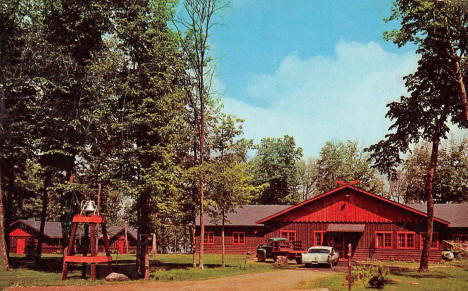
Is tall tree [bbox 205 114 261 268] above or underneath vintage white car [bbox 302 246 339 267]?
above

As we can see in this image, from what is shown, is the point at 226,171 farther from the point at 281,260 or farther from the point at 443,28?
the point at 443,28

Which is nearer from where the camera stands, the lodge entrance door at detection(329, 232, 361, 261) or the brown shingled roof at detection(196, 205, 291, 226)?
the lodge entrance door at detection(329, 232, 361, 261)

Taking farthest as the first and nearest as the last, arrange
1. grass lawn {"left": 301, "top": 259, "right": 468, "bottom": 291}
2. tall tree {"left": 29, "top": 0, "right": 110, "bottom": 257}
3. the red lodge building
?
the red lodge building
tall tree {"left": 29, "top": 0, "right": 110, "bottom": 257}
grass lawn {"left": 301, "top": 259, "right": 468, "bottom": 291}

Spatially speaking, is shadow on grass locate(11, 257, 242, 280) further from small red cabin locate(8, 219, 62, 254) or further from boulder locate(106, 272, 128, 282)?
small red cabin locate(8, 219, 62, 254)

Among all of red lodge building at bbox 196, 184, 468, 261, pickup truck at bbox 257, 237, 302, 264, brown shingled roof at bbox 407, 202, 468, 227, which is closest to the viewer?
pickup truck at bbox 257, 237, 302, 264

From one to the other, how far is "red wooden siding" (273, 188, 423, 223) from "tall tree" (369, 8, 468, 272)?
1106 centimetres

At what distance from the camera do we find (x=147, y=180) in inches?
1096

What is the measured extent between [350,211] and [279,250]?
8747mm

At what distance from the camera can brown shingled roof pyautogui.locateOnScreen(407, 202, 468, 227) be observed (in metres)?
46.0

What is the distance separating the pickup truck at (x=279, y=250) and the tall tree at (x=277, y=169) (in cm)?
3976

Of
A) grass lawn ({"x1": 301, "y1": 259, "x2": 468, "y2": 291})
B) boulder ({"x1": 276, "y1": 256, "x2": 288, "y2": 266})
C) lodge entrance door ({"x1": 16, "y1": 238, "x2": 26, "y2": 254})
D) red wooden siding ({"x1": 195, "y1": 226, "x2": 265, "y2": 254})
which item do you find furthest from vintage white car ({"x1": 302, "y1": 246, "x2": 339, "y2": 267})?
lodge entrance door ({"x1": 16, "y1": 238, "x2": 26, "y2": 254})

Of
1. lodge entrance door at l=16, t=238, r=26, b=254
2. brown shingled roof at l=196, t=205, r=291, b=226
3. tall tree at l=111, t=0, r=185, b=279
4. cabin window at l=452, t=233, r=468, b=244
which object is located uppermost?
tall tree at l=111, t=0, r=185, b=279

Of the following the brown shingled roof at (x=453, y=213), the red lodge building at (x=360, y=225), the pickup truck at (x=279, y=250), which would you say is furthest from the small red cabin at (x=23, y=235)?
the brown shingled roof at (x=453, y=213)

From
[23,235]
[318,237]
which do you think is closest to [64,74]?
[318,237]
